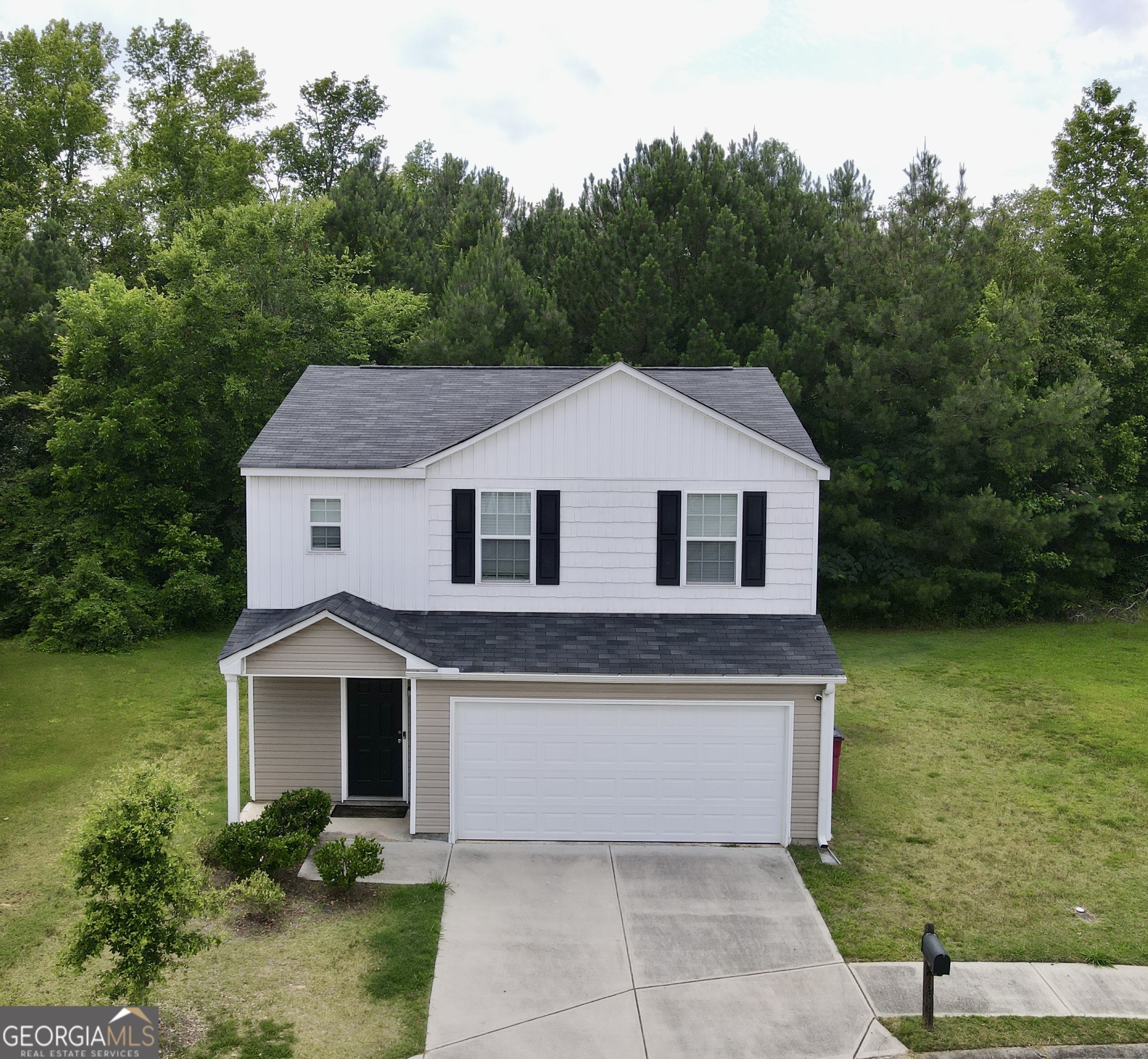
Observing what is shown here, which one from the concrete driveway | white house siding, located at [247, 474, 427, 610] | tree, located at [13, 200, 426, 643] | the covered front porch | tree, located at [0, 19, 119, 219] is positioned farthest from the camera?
tree, located at [0, 19, 119, 219]

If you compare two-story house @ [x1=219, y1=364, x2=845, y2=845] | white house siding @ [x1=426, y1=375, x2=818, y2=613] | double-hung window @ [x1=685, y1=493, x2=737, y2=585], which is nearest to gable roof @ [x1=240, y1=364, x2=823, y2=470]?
two-story house @ [x1=219, y1=364, x2=845, y2=845]

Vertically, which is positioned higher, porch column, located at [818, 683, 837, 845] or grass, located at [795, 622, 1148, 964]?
porch column, located at [818, 683, 837, 845]

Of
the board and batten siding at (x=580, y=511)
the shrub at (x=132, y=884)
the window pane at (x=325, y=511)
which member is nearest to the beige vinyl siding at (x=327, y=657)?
the board and batten siding at (x=580, y=511)

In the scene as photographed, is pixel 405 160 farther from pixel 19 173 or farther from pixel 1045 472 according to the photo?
pixel 1045 472

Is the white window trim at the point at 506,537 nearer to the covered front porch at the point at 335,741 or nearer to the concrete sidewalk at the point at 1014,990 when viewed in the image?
the covered front porch at the point at 335,741

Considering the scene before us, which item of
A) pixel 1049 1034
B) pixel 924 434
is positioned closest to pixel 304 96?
pixel 924 434

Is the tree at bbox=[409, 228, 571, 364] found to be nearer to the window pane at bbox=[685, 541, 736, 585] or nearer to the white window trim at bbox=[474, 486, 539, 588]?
the white window trim at bbox=[474, 486, 539, 588]
